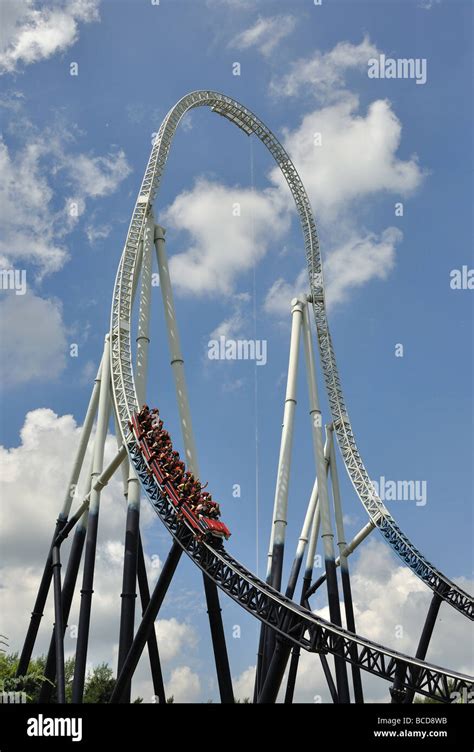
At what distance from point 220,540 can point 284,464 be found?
4.61 m

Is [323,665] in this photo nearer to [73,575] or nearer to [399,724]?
[73,575]

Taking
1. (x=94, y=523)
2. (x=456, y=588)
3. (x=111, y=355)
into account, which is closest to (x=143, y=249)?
(x=111, y=355)

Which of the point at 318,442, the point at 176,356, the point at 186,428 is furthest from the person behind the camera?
the point at 318,442

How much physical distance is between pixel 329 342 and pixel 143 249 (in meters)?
6.85

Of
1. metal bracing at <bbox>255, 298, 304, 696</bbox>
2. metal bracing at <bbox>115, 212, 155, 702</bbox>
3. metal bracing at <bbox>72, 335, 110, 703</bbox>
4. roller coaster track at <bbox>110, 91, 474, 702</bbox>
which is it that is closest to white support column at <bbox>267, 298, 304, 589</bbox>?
metal bracing at <bbox>255, 298, 304, 696</bbox>

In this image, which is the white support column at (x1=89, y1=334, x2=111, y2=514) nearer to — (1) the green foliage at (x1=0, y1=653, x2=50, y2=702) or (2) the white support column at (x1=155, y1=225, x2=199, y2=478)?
(2) the white support column at (x1=155, y1=225, x2=199, y2=478)

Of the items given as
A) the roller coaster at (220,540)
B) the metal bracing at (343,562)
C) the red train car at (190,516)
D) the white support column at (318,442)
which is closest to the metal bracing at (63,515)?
the roller coaster at (220,540)

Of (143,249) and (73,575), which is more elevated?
(143,249)

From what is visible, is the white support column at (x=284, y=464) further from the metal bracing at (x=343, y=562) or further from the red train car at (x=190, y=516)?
the red train car at (x=190, y=516)

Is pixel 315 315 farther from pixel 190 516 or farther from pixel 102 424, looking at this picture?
pixel 190 516

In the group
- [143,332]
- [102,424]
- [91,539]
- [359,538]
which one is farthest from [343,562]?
[143,332]

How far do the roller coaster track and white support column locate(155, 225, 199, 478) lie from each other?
0.74 metres

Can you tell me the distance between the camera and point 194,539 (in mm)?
17047

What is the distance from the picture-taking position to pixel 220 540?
17.2 metres
